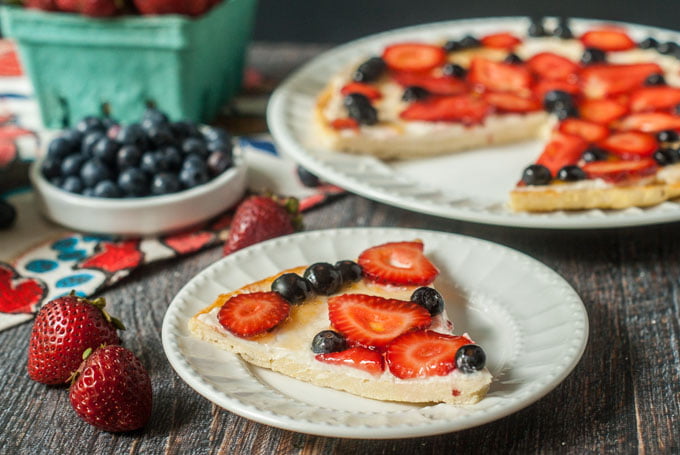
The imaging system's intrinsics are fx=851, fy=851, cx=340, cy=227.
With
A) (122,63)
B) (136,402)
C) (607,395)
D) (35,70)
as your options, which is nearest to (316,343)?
(136,402)

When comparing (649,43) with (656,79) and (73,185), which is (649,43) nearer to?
(656,79)

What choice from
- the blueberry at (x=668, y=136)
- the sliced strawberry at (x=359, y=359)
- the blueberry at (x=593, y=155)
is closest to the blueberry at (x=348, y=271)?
the sliced strawberry at (x=359, y=359)

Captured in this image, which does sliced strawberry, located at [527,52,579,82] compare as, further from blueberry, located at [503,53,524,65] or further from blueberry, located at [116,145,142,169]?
blueberry, located at [116,145,142,169]

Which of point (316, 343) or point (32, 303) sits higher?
point (316, 343)

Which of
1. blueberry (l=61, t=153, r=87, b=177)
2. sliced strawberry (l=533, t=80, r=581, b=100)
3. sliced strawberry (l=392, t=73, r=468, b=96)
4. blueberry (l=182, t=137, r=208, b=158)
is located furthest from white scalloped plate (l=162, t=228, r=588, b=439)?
sliced strawberry (l=533, t=80, r=581, b=100)

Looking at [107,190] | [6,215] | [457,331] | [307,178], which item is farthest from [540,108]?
[6,215]

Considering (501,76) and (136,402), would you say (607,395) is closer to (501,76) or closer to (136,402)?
(136,402)

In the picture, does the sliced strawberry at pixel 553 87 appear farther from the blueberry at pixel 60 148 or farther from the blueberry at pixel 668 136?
the blueberry at pixel 60 148
